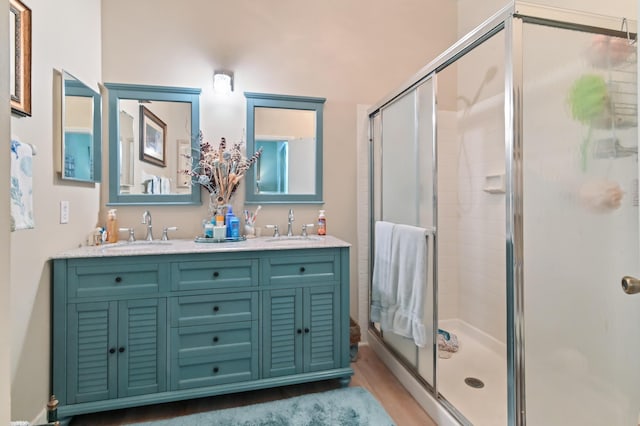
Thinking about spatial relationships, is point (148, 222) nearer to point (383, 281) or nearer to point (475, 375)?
point (383, 281)

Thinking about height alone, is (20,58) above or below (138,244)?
above

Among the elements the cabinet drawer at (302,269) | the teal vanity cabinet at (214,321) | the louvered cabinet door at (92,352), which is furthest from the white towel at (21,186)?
the cabinet drawer at (302,269)

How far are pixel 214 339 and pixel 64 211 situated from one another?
3.48ft

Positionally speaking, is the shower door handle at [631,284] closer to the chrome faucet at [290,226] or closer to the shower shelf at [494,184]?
the shower shelf at [494,184]

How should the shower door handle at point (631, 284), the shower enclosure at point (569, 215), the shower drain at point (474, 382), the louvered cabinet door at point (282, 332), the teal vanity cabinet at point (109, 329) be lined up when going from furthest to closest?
the shower drain at point (474, 382) < the louvered cabinet door at point (282, 332) < the teal vanity cabinet at point (109, 329) < the shower enclosure at point (569, 215) < the shower door handle at point (631, 284)

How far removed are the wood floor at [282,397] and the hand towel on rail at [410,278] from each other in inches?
13.8

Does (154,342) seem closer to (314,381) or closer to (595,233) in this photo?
(314,381)

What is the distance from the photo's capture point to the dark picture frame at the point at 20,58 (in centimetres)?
138

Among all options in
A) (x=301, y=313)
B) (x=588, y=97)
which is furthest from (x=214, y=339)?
(x=588, y=97)

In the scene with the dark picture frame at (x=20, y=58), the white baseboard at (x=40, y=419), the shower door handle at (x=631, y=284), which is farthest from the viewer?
the white baseboard at (x=40, y=419)

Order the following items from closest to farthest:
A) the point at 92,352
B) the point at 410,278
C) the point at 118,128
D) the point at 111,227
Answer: the point at 92,352 < the point at 410,278 < the point at 111,227 < the point at 118,128

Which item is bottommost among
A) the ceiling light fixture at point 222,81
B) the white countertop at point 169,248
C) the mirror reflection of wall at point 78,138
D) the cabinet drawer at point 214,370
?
the cabinet drawer at point 214,370

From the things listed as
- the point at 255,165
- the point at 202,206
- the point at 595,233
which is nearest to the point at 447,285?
the point at 595,233

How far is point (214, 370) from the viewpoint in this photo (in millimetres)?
1853
